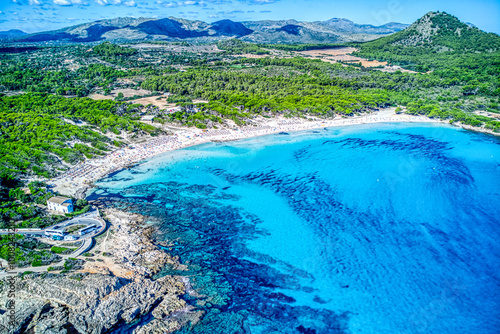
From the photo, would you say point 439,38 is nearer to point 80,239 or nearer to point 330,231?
point 330,231

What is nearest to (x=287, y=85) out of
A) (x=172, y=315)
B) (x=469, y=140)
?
(x=469, y=140)

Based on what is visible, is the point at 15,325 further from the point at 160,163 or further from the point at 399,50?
the point at 399,50

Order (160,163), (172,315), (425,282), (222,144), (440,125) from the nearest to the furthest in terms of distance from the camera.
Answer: (172,315), (425,282), (160,163), (222,144), (440,125)

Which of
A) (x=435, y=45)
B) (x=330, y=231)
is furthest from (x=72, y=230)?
(x=435, y=45)

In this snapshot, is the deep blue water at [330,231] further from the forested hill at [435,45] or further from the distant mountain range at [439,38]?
the distant mountain range at [439,38]

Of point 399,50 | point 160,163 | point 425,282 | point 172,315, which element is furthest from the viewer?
point 399,50

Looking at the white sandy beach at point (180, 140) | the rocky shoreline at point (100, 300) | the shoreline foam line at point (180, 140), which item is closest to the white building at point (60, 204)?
the shoreline foam line at point (180, 140)

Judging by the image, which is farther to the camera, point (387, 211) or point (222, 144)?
point (222, 144)
